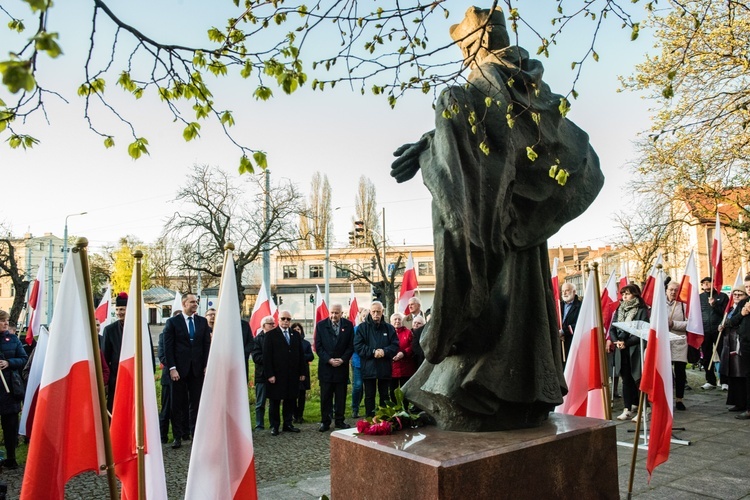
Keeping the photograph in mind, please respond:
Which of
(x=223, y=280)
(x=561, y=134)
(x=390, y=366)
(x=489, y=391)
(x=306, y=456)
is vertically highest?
(x=561, y=134)

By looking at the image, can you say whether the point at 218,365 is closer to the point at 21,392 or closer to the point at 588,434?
the point at 588,434

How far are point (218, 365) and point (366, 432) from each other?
1.33 meters

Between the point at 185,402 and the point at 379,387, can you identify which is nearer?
the point at 185,402

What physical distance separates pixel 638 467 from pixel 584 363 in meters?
1.25

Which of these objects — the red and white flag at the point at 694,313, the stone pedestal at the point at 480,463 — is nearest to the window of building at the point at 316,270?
the red and white flag at the point at 694,313

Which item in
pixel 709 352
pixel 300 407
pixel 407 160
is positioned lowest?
pixel 300 407

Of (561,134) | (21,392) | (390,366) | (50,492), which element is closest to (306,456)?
(390,366)

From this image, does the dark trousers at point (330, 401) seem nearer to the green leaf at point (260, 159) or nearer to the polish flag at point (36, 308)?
the polish flag at point (36, 308)

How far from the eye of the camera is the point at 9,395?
720 cm

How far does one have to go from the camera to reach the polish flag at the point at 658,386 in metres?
4.75

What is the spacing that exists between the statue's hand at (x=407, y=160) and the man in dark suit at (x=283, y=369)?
633 centimetres

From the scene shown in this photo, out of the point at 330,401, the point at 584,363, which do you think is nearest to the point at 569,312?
the point at 330,401

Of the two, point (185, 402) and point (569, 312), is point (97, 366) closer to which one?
point (185, 402)

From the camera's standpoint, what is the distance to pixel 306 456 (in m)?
7.21
